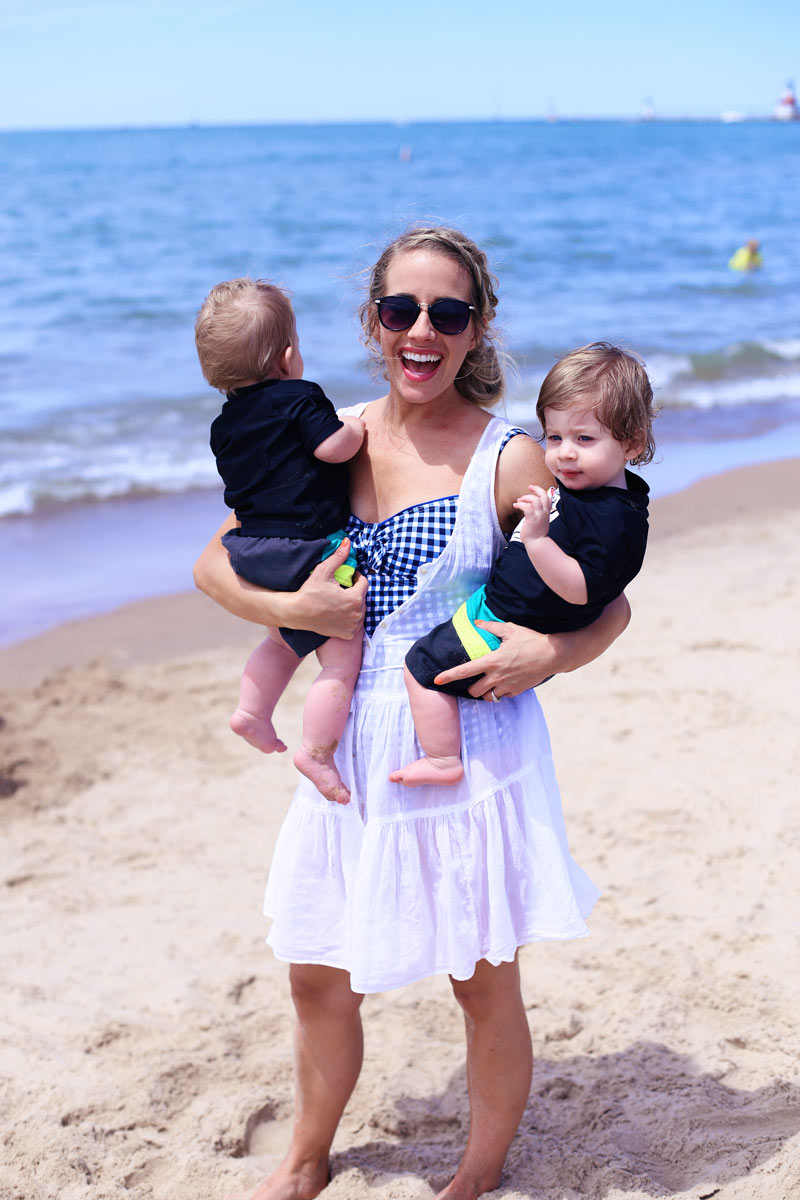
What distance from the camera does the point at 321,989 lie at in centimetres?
247

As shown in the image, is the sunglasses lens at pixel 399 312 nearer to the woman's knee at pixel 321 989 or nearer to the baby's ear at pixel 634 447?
the baby's ear at pixel 634 447

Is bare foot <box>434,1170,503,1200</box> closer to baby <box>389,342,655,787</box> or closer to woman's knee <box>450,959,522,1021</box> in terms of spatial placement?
woman's knee <box>450,959,522,1021</box>

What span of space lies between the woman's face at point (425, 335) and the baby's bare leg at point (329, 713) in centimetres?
55

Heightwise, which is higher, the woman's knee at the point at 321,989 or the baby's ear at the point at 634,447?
the baby's ear at the point at 634,447

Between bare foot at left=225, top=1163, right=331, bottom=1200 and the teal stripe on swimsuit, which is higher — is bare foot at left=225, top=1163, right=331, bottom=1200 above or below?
below

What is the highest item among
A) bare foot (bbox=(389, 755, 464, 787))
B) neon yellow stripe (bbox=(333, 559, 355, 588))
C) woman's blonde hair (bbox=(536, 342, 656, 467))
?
woman's blonde hair (bbox=(536, 342, 656, 467))

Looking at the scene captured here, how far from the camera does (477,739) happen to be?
2264mm

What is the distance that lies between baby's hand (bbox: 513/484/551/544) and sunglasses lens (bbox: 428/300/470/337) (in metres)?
0.38

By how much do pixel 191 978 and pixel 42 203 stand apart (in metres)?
31.2

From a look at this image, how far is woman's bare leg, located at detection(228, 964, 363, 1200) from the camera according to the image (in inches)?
97.4

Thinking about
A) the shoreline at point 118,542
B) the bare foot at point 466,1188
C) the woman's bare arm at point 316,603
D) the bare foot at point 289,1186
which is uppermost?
the woman's bare arm at point 316,603

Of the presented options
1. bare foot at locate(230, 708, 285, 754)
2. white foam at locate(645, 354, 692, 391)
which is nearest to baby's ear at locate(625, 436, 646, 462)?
bare foot at locate(230, 708, 285, 754)

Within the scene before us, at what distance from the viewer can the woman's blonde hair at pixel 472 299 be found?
2.25 m

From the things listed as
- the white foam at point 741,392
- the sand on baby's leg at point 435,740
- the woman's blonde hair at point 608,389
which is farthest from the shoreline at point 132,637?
the white foam at point 741,392
